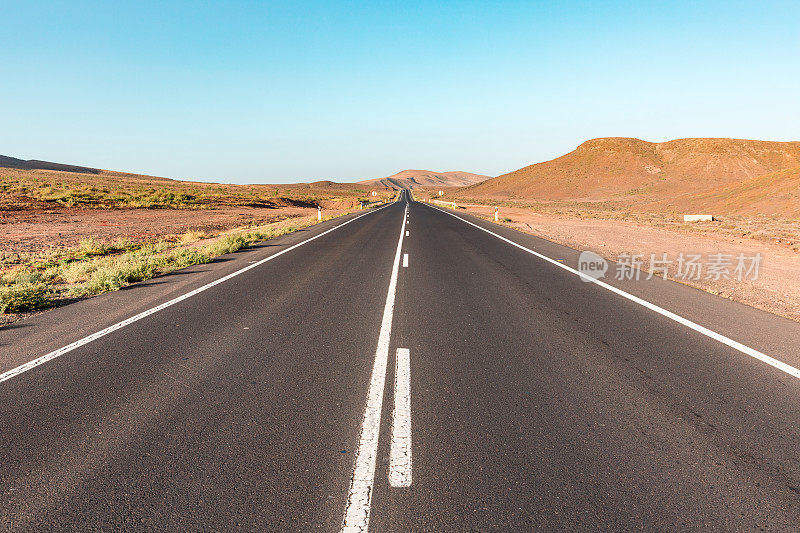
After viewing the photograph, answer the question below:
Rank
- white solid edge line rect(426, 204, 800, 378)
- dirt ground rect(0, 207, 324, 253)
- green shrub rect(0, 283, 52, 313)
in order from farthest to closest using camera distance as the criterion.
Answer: dirt ground rect(0, 207, 324, 253) → green shrub rect(0, 283, 52, 313) → white solid edge line rect(426, 204, 800, 378)

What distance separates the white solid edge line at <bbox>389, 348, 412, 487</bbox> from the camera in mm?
2816

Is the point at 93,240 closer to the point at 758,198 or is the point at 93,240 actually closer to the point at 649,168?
the point at 758,198

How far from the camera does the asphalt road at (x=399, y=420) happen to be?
2.54 m

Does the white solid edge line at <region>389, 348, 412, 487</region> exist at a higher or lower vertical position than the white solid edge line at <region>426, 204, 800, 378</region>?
lower

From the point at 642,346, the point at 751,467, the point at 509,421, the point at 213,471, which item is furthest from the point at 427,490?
the point at 642,346

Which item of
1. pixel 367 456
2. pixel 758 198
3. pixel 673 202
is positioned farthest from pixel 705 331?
pixel 673 202

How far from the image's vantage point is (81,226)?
2597cm

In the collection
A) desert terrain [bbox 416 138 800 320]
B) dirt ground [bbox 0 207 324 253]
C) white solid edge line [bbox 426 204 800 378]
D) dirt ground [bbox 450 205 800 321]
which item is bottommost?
dirt ground [bbox 0 207 324 253]

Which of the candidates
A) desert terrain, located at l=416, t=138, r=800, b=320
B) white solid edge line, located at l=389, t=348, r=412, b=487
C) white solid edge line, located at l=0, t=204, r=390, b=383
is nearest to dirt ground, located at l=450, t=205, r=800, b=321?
desert terrain, located at l=416, t=138, r=800, b=320

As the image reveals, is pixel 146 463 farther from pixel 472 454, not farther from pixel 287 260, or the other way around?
pixel 287 260

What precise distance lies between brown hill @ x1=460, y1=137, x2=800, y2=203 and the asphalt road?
3548 inches

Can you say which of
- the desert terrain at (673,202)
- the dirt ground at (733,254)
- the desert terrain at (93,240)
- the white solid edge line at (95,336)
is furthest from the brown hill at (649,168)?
the white solid edge line at (95,336)

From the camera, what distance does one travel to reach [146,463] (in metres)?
2.97

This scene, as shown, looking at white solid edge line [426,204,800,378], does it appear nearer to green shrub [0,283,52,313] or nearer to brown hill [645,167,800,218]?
green shrub [0,283,52,313]
